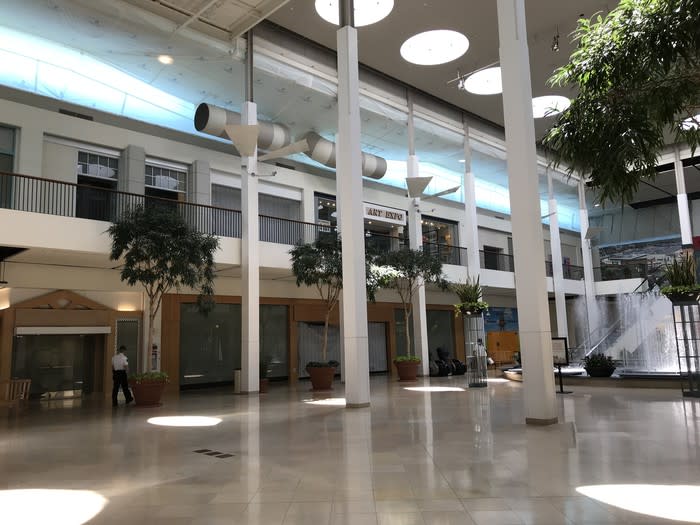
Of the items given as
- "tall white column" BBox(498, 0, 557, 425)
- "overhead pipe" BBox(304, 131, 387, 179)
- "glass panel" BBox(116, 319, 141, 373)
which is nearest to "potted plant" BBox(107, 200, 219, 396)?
"glass panel" BBox(116, 319, 141, 373)

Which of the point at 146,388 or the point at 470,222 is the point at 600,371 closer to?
the point at 470,222

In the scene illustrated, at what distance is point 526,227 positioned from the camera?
7859mm

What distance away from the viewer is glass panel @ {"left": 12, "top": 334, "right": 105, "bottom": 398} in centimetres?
1370

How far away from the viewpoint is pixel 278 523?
3.58 m

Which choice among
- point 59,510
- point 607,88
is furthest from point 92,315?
point 607,88

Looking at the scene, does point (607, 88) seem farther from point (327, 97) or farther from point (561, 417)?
point (327, 97)

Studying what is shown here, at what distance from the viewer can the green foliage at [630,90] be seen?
13.9 ft

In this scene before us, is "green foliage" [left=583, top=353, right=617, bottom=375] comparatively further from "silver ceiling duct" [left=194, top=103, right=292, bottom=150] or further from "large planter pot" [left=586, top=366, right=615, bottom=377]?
"silver ceiling duct" [left=194, top=103, right=292, bottom=150]

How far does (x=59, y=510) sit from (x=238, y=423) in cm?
454

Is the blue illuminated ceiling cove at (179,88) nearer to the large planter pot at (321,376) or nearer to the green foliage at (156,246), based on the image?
the green foliage at (156,246)

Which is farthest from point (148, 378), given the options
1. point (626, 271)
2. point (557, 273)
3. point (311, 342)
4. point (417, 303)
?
point (626, 271)

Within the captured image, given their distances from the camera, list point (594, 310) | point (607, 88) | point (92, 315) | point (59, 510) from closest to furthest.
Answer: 1. point (59, 510)
2. point (607, 88)
3. point (92, 315)
4. point (594, 310)

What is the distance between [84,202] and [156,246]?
14.1 feet

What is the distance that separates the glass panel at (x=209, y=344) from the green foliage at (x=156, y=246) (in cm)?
467
